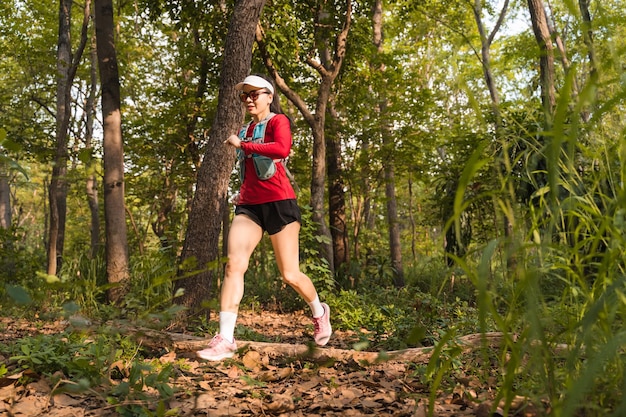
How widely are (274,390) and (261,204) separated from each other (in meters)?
1.36

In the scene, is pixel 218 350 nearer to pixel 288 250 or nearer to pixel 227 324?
pixel 227 324

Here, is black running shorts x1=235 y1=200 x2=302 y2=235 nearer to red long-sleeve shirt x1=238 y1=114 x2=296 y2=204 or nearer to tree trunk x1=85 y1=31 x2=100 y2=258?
red long-sleeve shirt x1=238 y1=114 x2=296 y2=204

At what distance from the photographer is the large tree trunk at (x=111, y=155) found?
6969 mm

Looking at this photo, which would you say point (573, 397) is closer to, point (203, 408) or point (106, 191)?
point (203, 408)

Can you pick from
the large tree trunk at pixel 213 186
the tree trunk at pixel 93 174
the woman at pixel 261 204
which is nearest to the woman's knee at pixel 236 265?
the woman at pixel 261 204

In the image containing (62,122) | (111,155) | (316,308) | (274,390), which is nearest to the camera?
(274,390)

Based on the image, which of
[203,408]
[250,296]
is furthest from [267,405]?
Answer: [250,296]

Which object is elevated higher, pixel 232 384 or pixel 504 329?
pixel 504 329

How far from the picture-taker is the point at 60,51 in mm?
11195

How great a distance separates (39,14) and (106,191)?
10.1m

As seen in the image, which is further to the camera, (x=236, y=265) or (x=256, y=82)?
(x=256, y=82)

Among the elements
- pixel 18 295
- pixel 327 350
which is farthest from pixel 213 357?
pixel 18 295

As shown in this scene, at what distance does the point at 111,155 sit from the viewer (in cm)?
704

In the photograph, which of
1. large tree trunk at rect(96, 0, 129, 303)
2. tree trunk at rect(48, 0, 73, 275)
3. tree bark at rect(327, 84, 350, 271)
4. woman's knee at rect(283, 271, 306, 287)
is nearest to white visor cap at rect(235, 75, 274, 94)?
woman's knee at rect(283, 271, 306, 287)
